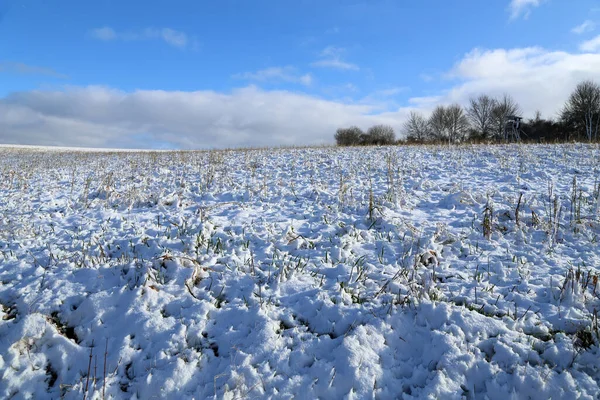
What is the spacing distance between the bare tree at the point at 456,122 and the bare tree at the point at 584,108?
13729 millimetres

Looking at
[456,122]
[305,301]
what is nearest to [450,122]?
[456,122]

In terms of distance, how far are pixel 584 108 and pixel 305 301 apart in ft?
149

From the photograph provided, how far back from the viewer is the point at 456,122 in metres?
49.7

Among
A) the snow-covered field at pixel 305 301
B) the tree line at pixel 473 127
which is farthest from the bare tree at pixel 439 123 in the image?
the snow-covered field at pixel 305 301

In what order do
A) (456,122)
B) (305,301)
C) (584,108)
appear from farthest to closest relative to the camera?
(456,122) < (584,108) < (305,301)

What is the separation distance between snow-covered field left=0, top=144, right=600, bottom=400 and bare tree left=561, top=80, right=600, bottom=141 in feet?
128

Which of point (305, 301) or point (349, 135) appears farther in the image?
point (349, 135)

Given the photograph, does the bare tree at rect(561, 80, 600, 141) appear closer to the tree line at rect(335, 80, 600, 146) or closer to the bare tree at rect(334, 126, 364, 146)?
the tree line at rect(335, 80, 600, 146)

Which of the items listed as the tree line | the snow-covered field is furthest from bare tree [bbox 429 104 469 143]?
the snow-covered field

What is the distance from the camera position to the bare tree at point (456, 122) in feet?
163

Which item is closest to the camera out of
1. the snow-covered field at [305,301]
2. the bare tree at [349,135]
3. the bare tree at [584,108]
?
the snow-covered field at [305,301]

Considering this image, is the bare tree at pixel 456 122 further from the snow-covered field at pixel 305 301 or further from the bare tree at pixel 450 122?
the snow-covered field at pixel 305 301

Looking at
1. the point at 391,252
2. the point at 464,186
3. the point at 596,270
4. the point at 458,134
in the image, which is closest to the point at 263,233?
the point at 391,252

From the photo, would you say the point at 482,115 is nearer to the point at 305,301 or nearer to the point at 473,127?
the point at 473,127
